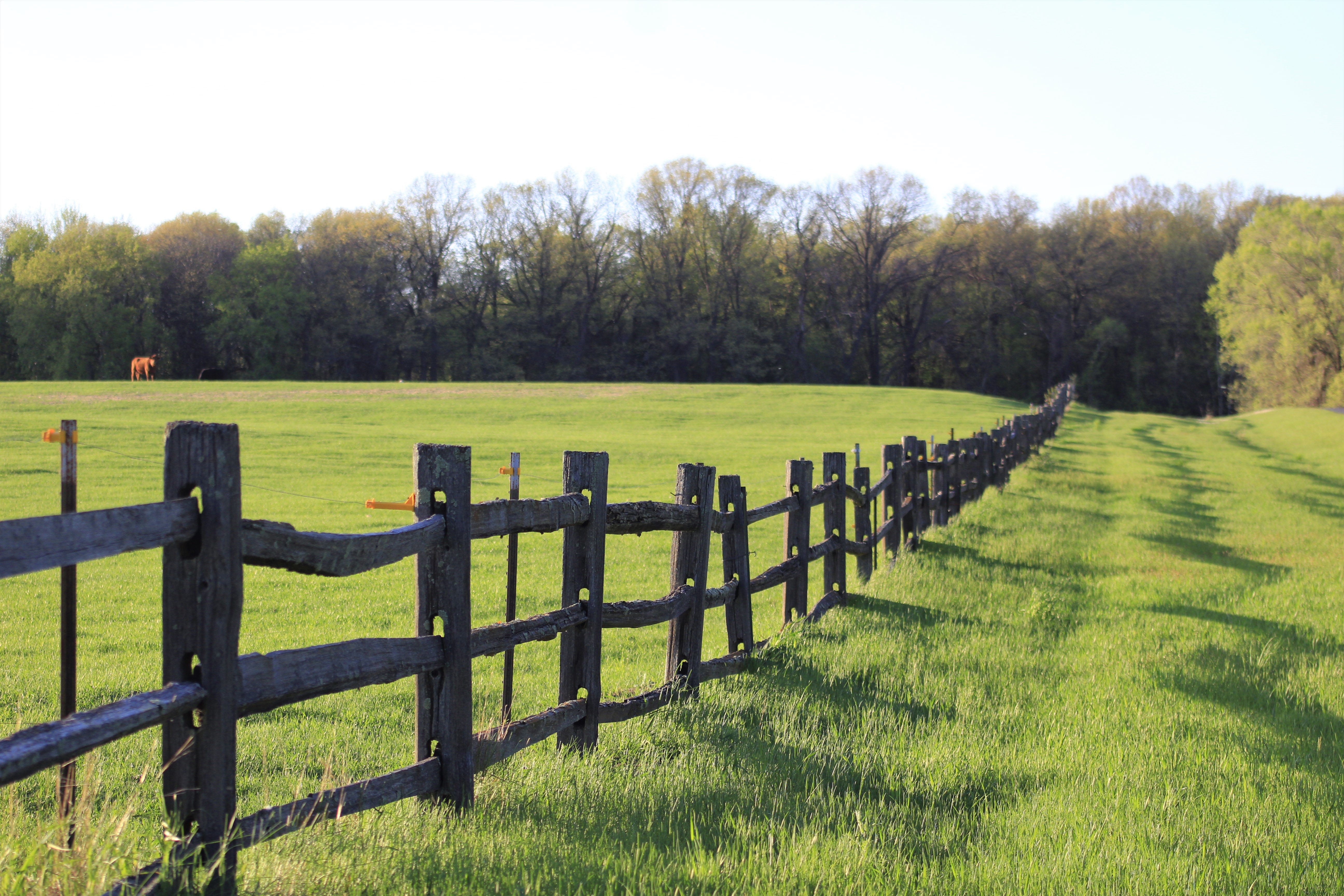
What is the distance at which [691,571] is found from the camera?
6473mm

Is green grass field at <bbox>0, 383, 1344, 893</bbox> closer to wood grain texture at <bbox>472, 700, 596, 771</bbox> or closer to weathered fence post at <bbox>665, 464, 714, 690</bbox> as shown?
wood grain texture at <bbox>472, 700, 596, 771</bbox>

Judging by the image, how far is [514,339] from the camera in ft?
242

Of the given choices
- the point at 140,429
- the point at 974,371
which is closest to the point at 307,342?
the point at 140,429

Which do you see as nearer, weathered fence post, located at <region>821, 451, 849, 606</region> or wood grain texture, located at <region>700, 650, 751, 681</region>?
wood grain texture, located at <region>700, 650, 751, 681</region>

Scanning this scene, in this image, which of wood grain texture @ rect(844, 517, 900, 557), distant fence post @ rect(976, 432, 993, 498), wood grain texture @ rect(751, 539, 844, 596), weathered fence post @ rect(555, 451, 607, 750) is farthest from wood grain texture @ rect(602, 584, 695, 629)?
distant fence post @ rect(976, 432, 993, 498)

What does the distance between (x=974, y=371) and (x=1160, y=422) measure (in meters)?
31.2

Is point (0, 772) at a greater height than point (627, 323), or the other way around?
point (627, 323)

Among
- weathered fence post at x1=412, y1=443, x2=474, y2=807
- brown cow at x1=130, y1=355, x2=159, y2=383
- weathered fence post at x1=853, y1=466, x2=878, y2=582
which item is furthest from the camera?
brown cow at x1=130, y1=355, x2=159, y2=383

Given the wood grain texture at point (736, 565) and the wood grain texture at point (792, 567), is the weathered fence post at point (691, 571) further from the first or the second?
the wood grain texture at point (792, 567)

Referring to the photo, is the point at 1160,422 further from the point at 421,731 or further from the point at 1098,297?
the point at 421,731

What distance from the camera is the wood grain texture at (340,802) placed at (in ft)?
10.5

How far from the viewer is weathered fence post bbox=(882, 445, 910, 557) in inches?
457

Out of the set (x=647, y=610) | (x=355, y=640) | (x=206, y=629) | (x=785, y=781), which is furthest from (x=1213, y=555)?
(x=206, y=629)

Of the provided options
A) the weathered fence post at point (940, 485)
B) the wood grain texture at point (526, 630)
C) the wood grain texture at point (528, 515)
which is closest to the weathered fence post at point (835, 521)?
the weathered fence post at point (940, 485)
